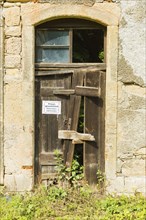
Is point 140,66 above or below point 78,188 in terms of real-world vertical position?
above

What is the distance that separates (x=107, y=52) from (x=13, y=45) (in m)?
1.37

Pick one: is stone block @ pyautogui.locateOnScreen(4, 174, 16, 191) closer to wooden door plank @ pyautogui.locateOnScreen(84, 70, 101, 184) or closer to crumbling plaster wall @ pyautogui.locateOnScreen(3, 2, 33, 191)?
crumbling plaster wall @ pyautogui.locateOnScreen(3, 2, 33, 191)

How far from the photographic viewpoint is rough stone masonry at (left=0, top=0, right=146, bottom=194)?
5672 mm

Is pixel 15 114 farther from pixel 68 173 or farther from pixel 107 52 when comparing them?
pixel 107 52

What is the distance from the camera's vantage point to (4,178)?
584 cm

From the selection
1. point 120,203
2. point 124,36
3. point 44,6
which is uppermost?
point 44,6

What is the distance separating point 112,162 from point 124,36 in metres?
1.85

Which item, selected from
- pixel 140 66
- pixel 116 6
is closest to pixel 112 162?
pixel 140 66

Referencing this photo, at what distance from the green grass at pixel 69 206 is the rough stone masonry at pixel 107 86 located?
27 centimetres

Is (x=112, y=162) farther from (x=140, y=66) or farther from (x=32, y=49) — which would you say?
(x=32, y=49)

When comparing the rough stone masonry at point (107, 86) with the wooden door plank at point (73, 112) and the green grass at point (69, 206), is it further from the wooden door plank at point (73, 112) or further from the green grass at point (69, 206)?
the wooden door plank at point (73, 112)

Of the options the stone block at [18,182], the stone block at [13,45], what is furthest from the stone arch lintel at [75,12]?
the stone block at [18,182]

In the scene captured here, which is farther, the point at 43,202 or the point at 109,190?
the point at 109,190

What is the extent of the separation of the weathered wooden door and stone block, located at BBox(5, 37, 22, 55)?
0.48m
